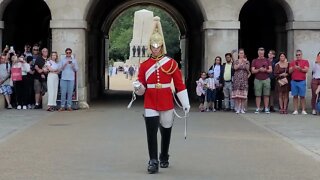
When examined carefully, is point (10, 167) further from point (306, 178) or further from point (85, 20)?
point (85, 20)

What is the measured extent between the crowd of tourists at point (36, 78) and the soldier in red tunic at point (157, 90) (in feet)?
32.7

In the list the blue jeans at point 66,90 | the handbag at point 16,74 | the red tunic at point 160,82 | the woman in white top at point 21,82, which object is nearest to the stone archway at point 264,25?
the blue jeans at point 66,90

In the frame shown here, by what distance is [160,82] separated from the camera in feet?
29.1

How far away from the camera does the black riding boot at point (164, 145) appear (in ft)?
29.2

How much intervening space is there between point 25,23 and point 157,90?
19.3 meters

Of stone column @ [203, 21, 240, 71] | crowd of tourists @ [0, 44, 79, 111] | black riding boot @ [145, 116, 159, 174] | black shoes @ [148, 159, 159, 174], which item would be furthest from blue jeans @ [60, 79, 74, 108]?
black shoes @ [148, 159, 159, 174]

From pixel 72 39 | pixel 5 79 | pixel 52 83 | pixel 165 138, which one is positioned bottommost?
pixel 165 138

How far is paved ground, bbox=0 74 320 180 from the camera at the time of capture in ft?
28.1

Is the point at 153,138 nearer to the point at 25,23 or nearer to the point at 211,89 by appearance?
the point at 211,89

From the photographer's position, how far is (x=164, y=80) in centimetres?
886

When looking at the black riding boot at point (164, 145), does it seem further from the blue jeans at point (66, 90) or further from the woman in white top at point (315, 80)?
the blue jeans at point (66, 90)

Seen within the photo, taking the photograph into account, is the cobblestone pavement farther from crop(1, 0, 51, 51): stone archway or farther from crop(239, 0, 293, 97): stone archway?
crop(1, 0, 51, 51): stone archway

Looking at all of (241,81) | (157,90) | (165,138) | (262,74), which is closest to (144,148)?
(165,138)

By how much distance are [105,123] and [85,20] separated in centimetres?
633
